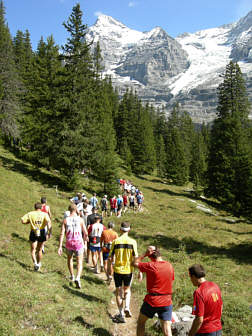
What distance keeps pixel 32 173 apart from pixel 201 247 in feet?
57.3

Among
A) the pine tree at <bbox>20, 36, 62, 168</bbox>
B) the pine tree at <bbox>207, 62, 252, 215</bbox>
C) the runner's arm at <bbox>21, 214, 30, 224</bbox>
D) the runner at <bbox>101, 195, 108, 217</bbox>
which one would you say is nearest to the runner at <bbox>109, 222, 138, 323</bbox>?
the runner's arm at <bbox>21, 214, 30, 224</bbox>

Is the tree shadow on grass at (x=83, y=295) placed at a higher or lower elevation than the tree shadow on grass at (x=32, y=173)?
lower

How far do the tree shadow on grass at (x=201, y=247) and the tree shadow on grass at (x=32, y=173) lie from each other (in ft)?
37.5

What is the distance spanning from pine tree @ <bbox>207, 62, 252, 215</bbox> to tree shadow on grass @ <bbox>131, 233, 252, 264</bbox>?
41.0ft

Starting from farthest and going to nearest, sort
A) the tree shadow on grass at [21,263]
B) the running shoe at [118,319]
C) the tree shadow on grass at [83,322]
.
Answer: the tree shadow on grass at [21,263]
the running shoe at [118,319]
the tree shadow on grass at [83,322]

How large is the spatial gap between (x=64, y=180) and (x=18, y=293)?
748 inches

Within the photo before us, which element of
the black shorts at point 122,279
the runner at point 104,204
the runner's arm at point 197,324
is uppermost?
the runner's arm at point 197,324

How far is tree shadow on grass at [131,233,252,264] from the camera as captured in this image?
51.2 feet

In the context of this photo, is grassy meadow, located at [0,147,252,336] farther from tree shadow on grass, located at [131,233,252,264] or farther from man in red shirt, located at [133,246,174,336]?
man in red shirt, located at [133,246,174,336]

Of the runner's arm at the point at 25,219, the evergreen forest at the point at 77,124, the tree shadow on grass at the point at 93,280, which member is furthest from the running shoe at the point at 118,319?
the evergreen forest at the point at 77,124

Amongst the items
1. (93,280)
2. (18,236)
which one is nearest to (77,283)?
(93,280)

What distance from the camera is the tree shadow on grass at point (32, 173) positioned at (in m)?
25.2

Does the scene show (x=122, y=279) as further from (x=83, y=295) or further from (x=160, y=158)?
(x=160, y=158)

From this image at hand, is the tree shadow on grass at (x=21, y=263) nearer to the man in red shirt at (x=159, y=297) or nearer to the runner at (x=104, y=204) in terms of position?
the man in red shirt at (x=159, y=297)
